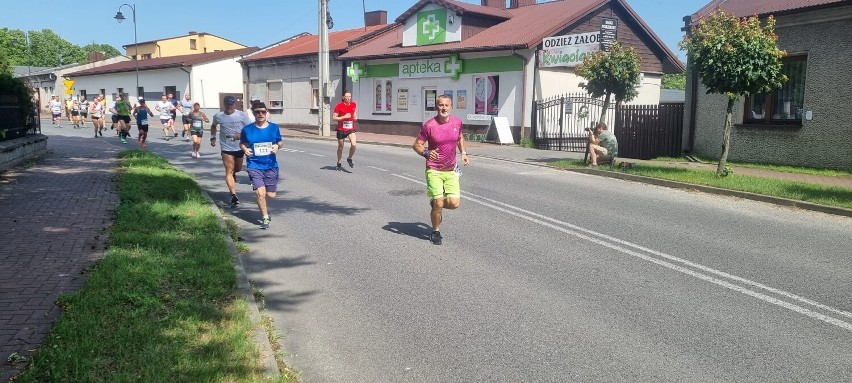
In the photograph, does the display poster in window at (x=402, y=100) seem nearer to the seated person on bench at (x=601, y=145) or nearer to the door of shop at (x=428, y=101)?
the door of shop at (x=428, y=101)

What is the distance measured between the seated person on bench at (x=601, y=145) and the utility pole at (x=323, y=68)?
53.4ft

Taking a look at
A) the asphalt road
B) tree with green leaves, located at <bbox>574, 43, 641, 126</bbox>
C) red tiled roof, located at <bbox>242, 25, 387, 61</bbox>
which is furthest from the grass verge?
red tiled roof, located at <bbox>242, 25, 387, 61</bbox>

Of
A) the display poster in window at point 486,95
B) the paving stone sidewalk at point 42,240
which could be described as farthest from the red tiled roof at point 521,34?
the paving stone sidewalk at point 42,240

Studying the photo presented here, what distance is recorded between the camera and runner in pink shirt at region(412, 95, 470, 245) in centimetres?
782

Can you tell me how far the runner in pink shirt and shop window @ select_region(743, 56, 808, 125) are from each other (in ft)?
38.5

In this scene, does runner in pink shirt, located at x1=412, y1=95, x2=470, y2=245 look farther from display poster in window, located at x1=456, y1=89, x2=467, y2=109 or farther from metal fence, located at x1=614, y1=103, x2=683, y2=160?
display poster in window, located at x1=456, y1=89, x2=467, y2=109

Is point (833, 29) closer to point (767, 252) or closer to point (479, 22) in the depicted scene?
point (767, 252)

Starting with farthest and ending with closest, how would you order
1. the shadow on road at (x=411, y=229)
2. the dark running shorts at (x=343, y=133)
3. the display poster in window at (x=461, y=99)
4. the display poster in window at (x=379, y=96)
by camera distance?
the display poster in window at (x=379, y=96), the display poster in window at (x=461, y=99), the dark running shorts at (x=343, y=133), the shadow on road at (x=411, y=229)

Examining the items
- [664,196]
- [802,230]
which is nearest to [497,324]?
[802,230]

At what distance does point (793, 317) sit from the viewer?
5176mm

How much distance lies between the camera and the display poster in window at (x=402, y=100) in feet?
104

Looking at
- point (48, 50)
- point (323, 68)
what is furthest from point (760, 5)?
point (48, 50)

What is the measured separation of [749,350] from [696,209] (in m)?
6.64

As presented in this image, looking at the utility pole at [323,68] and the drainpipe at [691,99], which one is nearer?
the drainpipe at [691,99]
